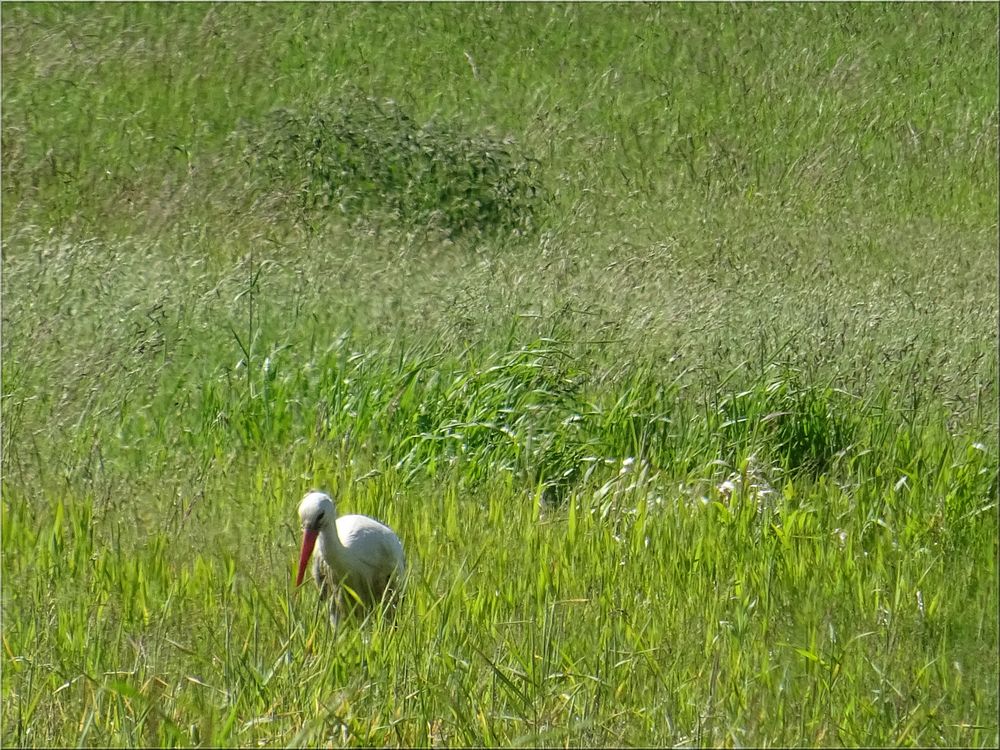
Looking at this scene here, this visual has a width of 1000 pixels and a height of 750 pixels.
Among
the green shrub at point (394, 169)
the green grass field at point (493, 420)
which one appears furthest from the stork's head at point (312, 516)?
the green shrub at point (394, 169)

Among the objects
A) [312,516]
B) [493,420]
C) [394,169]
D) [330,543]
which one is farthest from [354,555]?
[394,169]

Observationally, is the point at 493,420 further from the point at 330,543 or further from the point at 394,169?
the point at 394,169

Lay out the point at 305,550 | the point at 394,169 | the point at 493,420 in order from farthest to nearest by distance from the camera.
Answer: the point at 394,169, the point at 493,420, the point at 305,550

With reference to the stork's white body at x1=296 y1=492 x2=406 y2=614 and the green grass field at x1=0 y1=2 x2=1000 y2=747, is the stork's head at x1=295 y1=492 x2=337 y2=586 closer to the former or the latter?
the stork's white body at x1=296 y1=492 x2=406 y2=614

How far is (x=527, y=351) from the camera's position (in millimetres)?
5410

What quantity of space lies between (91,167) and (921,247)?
6.65 m

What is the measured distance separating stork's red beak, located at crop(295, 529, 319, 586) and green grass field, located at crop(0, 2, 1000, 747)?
7cm

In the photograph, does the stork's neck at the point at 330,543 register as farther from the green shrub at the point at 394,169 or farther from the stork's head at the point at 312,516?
the green shrub at the point at 394,169

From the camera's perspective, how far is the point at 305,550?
11.6 ft

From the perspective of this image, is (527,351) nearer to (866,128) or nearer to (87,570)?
(87,570)

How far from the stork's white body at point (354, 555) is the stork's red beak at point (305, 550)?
19mm

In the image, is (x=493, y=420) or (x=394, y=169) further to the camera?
(x=394, y=169)

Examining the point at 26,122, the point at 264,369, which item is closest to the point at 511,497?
the point at 264,369

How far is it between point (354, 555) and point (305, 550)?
24cm
